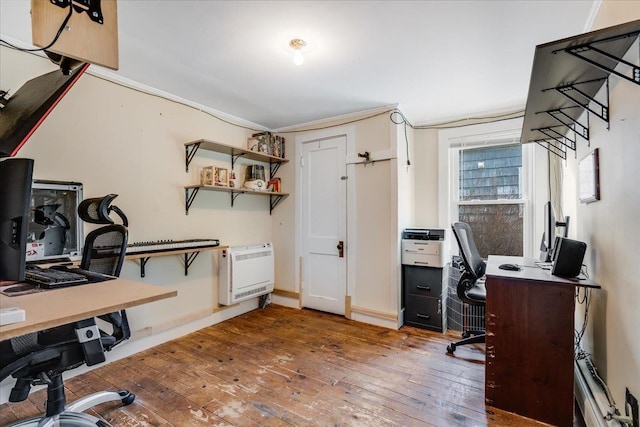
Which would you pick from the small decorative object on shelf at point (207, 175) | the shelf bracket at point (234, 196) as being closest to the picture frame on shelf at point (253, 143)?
the shelf bracket at point (234, 196)

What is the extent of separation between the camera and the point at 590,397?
164cm

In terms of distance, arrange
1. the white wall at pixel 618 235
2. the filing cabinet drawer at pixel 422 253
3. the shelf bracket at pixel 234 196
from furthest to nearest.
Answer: the shelf bracket at pixel 234 196 < the filing cabinet drawer at pixel 422 253 < the white wall at pixel 618 235

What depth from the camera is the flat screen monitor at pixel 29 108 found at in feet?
3.29

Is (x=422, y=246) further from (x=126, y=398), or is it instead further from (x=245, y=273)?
(x=126, y=398)

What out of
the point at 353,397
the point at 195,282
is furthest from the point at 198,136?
the point at 353,397

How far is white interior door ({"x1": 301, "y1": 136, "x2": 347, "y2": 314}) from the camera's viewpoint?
3.54 metres

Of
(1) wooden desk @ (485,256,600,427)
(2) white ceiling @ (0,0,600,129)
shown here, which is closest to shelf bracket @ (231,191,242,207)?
(2) white ceiling @ (0,0,600,129)

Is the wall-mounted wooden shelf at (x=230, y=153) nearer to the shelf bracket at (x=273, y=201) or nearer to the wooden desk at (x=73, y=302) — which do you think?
the shelf bracket at (x=273, y=201)

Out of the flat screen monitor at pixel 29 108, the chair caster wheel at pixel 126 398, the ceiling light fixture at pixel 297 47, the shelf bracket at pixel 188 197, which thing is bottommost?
the chair caster wheel at pixel 126 398

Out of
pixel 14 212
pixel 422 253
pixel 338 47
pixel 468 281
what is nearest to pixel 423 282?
pixel 422 253

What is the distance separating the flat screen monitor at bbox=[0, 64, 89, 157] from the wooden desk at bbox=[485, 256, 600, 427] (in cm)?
224

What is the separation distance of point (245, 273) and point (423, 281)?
1.90 m

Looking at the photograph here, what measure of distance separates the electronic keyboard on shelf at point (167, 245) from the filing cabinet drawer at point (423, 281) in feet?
6.66

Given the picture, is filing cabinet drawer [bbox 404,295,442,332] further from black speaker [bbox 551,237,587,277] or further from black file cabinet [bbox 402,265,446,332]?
black speaker [bbox 551,237,587,277]
